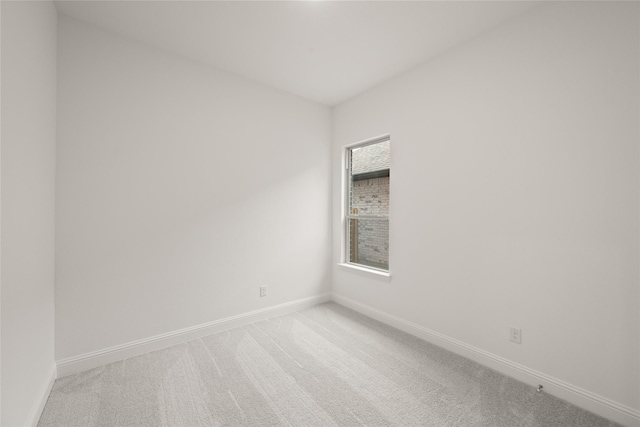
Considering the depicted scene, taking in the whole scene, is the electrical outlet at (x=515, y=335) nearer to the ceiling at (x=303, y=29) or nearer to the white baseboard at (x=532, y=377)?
the white baseboard at (x=532, y=377)

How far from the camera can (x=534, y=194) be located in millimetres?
1969

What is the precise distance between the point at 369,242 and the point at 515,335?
1768 mm

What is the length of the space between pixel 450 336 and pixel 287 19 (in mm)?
3071

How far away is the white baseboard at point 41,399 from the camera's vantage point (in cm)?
153

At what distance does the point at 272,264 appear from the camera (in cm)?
322

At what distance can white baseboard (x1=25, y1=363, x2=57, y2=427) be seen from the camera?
1527 millimetres

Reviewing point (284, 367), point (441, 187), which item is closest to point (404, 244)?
point (441, 187)

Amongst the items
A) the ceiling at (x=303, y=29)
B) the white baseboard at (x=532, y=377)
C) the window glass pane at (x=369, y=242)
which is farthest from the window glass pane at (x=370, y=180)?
the white baseboard at (x=532, y=377)

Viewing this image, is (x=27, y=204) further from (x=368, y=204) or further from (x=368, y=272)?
(x=368, y=204)

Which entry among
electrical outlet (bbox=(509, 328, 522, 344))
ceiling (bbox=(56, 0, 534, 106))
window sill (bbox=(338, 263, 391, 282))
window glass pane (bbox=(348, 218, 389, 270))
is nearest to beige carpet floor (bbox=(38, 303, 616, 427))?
electrical outlet (bbox=(509, 328, 522, 344))

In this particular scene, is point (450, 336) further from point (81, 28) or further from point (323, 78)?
point (81, 28)

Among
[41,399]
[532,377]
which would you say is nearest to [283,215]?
[41,399]

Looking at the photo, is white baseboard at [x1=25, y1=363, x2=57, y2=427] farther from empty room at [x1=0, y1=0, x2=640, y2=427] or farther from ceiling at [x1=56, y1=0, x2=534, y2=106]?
ceiling at [x1=56, y1=0, x2=534, y2=106]

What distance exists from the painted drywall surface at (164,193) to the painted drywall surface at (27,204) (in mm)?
171
